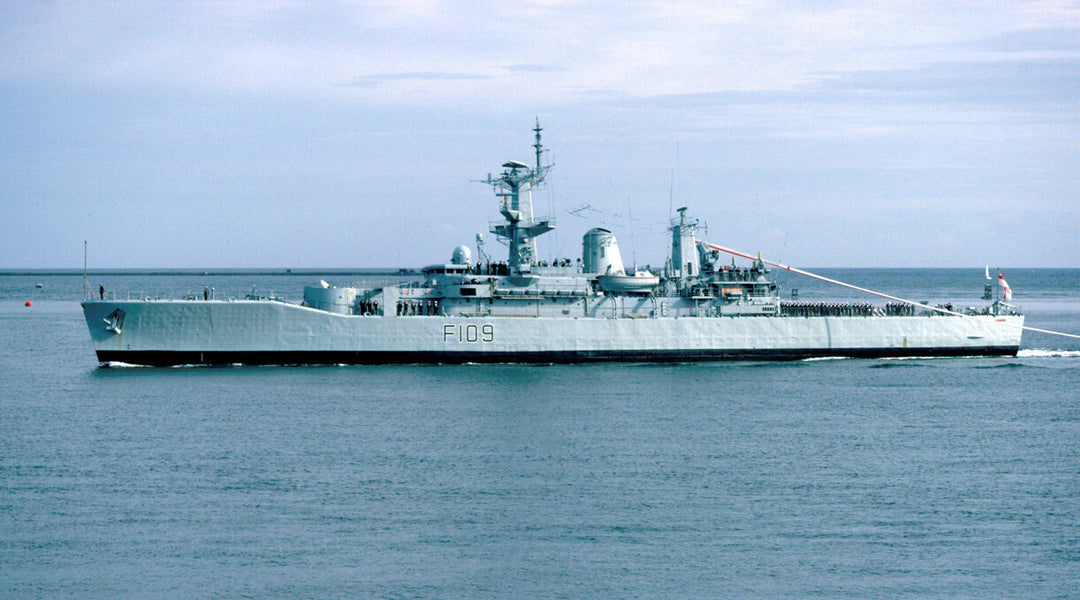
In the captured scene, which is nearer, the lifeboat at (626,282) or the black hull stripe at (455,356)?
the black hull stripe at (455,356)

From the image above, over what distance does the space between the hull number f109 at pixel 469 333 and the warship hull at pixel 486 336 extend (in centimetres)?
5

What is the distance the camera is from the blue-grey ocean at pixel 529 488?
1909 centimetres

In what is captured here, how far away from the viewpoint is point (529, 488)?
2473 centimetres

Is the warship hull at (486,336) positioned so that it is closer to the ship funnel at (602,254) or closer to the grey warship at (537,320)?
the grey warship at (537,320)

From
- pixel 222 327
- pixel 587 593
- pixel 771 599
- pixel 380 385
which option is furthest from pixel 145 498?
pixel 222 327

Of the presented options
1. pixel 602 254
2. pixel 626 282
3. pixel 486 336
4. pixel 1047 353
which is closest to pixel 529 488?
pixel 486 336

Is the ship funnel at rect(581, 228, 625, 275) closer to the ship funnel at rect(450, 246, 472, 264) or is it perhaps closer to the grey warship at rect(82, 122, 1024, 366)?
the grey warship at rect(82, 122, 1024, 366)

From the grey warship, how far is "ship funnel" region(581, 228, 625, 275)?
6 centimetres

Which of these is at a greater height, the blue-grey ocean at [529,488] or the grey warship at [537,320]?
the grey warship at [537,320]

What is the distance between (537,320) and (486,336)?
2.48m

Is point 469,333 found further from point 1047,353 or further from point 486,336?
point 1047,353

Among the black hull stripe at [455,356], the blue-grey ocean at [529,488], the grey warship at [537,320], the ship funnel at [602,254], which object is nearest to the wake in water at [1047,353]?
the grey warship at [537,320]

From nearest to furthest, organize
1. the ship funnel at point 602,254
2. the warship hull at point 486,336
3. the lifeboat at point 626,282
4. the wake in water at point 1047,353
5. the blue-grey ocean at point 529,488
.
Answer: the blue-grey ocean at point 529,488
the warship hull at point 486,336
the lifeboat at point 626,282
the ship funnel at point 602,254
the wake in water at point 1047,353

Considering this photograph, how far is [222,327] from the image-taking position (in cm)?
4400
